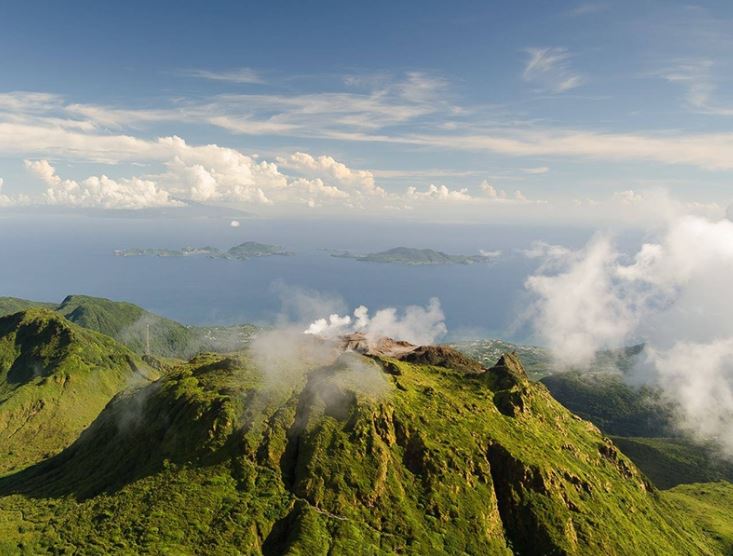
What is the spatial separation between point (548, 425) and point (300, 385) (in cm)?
8390

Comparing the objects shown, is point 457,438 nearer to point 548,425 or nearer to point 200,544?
point 548,425

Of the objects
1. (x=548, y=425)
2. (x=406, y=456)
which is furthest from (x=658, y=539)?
(x=406, y=456)

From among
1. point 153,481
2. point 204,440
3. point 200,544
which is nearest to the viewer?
point 200,544

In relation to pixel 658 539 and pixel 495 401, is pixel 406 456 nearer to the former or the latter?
pixel 495 401

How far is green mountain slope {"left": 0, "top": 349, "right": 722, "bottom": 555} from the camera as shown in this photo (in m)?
101

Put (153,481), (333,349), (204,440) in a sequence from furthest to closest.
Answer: (333,349) → (204,440) → (153,481)

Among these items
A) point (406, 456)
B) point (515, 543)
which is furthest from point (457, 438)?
point (515, 543)

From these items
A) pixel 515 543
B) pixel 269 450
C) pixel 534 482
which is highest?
pixel 269 450

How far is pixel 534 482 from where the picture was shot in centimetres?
12256

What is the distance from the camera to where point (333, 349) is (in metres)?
190

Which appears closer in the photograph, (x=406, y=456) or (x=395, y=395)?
(x=406, y=456)

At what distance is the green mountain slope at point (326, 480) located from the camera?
101312 mm

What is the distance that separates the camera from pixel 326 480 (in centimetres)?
11094

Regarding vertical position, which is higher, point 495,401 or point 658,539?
point 495,401
